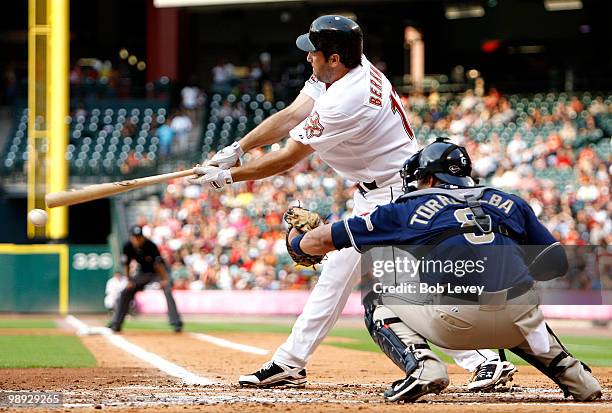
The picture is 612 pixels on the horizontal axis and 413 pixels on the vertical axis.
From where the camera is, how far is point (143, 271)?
46.0 ft

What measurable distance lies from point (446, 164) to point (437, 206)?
301 mm

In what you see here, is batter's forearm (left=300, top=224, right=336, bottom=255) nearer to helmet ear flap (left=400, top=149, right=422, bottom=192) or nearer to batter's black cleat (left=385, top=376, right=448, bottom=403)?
helmet ear flap (left=400, top=149, right=422, bottom=192)

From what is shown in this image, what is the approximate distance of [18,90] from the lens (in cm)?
2744

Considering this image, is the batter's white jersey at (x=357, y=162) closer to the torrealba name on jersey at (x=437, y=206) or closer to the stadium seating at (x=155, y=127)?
the torrealba name on jersey at (x=437, y=206)

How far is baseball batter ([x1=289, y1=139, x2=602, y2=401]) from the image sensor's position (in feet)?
16.1

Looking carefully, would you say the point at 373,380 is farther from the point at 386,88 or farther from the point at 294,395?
the point at 386,88

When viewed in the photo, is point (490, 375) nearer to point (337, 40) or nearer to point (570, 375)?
point (570, 375)

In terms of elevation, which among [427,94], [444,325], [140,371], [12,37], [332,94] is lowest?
[140,371]

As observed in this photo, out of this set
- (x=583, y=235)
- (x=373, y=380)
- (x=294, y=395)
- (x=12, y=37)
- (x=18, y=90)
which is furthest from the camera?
(x=12, y=37)

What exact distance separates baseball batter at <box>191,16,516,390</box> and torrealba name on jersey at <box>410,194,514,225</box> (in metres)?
0.85

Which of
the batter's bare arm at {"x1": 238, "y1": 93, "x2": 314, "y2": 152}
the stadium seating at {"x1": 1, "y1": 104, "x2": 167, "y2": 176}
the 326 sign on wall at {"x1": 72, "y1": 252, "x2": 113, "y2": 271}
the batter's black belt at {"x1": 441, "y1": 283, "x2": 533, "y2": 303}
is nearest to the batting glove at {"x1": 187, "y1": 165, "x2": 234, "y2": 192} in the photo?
the batter's bare arm at {"x1": 238, "y1": 93, "x2": 314, "y2": 152}

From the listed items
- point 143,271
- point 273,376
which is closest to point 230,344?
point 143,271

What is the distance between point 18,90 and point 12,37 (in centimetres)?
826

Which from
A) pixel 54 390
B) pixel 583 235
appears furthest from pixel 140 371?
pixel 583 235
